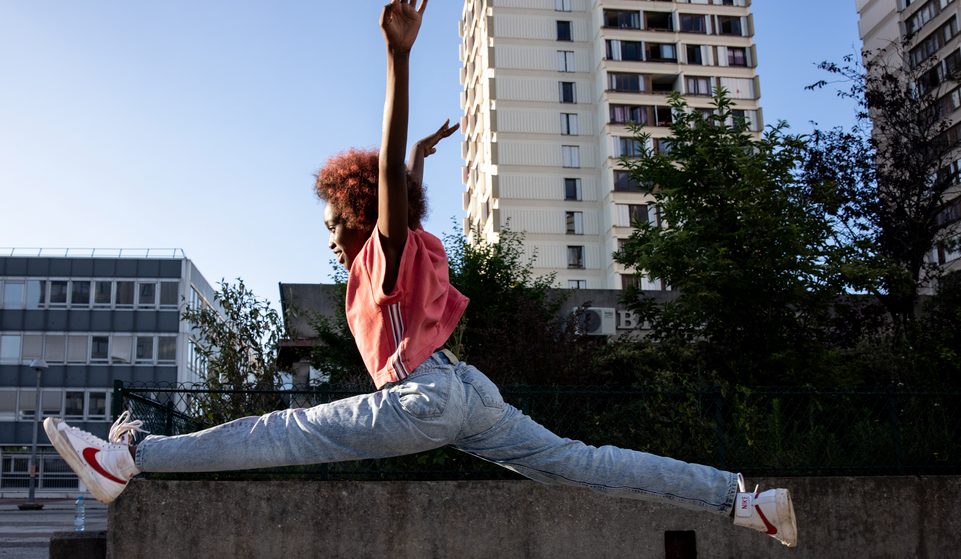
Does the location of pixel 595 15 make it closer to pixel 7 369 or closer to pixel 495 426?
pixel 7 369

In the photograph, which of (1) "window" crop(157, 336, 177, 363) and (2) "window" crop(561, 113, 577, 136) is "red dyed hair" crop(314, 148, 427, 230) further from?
(2) "window" crop(561, 113, 577, 136)

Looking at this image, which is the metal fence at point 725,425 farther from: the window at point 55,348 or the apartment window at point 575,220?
the apartment window at point 575,220

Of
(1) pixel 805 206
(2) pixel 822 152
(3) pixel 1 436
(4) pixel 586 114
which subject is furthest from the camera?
(4) pixel 586 114

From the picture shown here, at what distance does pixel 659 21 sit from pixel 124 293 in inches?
1604

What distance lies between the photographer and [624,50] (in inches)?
2534

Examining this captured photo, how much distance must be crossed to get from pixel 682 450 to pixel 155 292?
2046 inches

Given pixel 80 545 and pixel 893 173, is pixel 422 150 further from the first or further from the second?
pixel 893 173

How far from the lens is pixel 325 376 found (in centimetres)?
1712

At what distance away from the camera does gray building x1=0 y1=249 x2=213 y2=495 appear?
53312 mm

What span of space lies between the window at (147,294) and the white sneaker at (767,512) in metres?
55.8

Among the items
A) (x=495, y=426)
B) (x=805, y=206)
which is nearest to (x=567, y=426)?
(x=495, y=426)

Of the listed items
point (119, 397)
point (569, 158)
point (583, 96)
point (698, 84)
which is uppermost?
point (698, 84)

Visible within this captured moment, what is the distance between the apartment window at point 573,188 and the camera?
63344 mm

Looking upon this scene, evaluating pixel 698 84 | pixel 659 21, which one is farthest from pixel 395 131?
pixel 659 21
